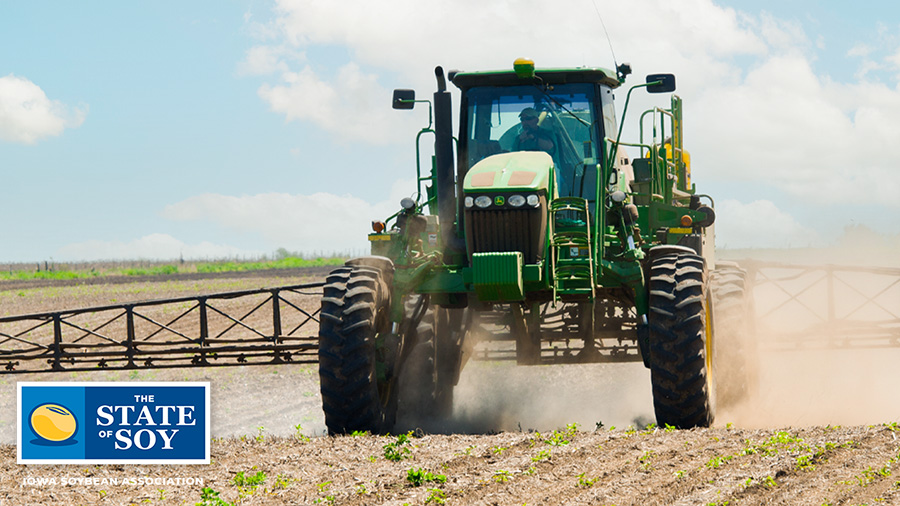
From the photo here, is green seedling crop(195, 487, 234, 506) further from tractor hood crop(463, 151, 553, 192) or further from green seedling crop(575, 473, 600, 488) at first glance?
tractor hood crop(463, 151, 553, 192)

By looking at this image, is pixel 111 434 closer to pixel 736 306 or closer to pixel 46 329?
pixel 736 306

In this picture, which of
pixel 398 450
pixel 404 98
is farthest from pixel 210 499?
pixel 404 98

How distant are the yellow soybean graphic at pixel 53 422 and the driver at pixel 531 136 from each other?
17.4 ft

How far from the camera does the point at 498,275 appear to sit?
920 cm

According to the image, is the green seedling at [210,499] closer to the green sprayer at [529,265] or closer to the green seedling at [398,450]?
the green seedling at [398,450]

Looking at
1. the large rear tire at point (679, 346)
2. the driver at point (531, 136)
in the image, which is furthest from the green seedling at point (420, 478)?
the driver at point (531, 136)

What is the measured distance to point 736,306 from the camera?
11719 mm

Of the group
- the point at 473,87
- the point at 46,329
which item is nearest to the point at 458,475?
the point at 473,87

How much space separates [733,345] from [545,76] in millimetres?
3807

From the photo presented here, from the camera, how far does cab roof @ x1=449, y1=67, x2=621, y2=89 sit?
10828 mm

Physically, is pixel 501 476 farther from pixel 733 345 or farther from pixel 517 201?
pixel 733 345

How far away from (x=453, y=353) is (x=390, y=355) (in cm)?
184

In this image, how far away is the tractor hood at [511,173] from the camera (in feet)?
31.4

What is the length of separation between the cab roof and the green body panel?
247 cm
